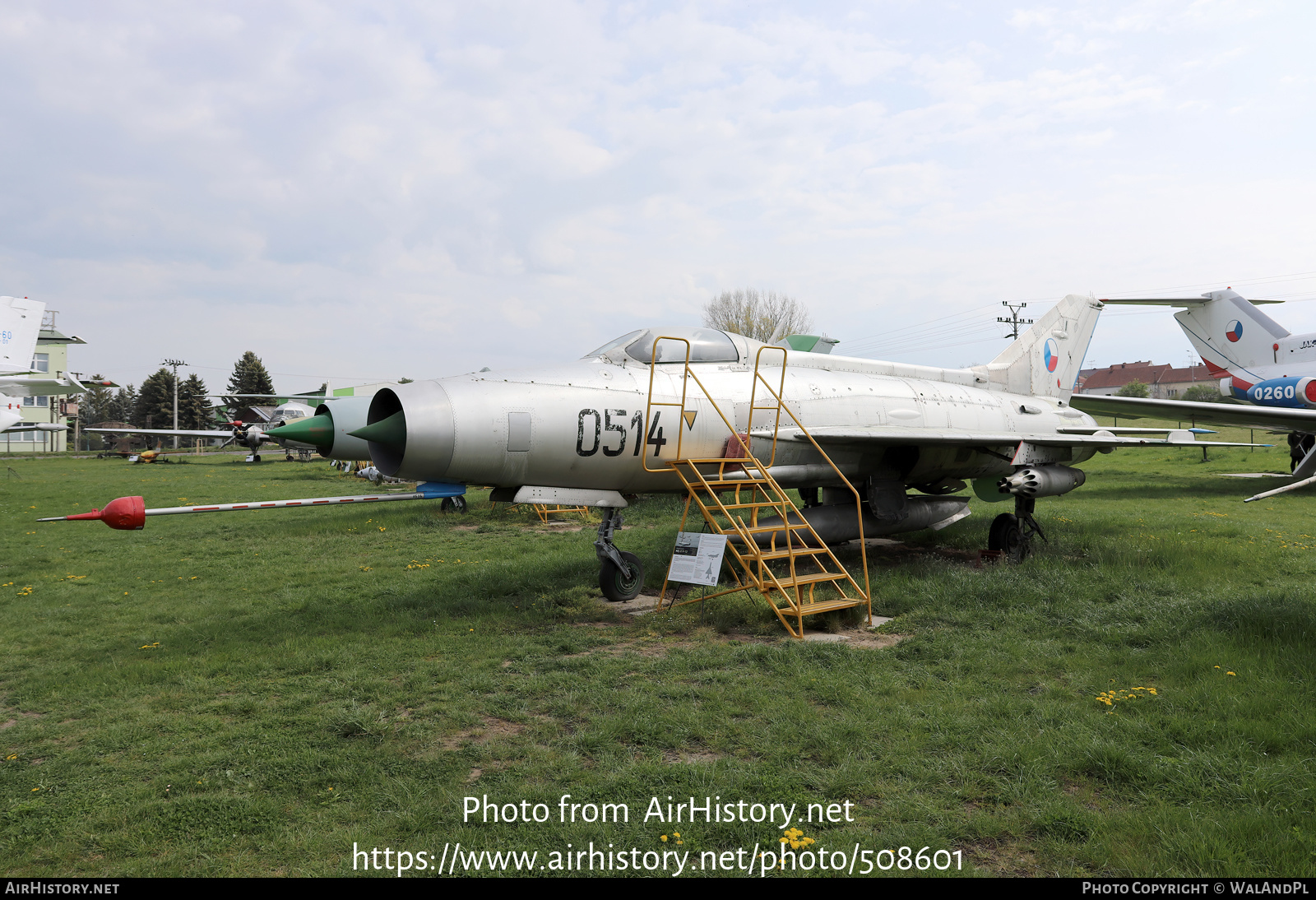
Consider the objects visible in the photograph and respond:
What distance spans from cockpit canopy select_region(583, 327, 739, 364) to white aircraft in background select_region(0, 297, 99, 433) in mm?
23172

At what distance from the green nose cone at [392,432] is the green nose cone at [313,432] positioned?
0.87 m

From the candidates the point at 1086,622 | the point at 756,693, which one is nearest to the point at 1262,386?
the point at 1086,622

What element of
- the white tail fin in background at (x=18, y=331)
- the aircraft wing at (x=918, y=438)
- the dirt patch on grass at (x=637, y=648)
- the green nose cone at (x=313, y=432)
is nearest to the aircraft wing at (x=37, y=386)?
the white tail fin in background at (x=18, y=331)

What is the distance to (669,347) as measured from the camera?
26.1ft

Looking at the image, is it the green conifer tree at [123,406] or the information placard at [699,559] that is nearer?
the information placard at [699,559]

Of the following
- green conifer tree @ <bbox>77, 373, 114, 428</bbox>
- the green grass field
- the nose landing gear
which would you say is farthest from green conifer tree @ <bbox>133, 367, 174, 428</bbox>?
the nose landing gear

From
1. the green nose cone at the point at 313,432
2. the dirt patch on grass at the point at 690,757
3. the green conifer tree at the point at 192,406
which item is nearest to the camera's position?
the dirt patch on grass at the point at 690,757

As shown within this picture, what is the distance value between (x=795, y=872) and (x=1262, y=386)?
2078 cm

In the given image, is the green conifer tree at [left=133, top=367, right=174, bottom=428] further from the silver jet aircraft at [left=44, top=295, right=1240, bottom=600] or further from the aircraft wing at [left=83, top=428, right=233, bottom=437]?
the silver jet aircraft at [left=44, top=295, right=1240, bottom=600]

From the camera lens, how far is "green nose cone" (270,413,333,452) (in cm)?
661

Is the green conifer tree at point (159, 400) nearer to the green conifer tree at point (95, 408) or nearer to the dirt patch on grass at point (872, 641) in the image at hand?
the green conifer tree at point (95, 408)

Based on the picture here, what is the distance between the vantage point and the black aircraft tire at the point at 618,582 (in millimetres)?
8000

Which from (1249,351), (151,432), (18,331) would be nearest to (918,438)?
(1249,351)

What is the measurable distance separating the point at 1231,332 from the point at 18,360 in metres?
37.6
